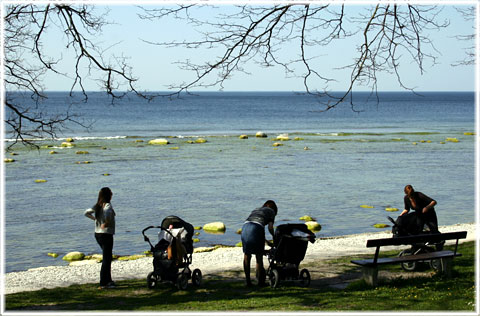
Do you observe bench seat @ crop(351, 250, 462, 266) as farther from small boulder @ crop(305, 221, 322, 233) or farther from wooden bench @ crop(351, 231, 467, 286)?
small boulder @ crop(305, 221, 322, 233)

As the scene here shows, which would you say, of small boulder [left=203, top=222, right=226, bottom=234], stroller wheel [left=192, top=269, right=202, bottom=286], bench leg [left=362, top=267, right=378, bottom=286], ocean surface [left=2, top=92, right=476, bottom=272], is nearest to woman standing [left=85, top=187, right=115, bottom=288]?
stroller wheel [left=192, top=269, right=202, bottom=286]

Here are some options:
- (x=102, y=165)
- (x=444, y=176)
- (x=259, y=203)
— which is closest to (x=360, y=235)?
(x=259, y=203)

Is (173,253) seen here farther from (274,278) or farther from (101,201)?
(274,278)

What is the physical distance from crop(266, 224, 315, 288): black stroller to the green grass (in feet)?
0.68

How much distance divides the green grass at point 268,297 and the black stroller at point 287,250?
0.21 meters

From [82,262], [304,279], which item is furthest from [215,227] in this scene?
[304,279]

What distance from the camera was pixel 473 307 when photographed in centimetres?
807

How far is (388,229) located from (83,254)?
32.0 feet

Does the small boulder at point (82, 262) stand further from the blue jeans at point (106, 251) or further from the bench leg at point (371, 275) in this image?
the bench leg at point (371, 275)

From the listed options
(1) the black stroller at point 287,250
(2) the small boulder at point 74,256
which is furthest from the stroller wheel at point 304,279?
(2) the small boulder at point 74,256

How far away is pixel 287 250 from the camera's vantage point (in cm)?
1041

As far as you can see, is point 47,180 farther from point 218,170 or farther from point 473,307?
point 473,307

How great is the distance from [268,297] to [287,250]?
1006 millimetres

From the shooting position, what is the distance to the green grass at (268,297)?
340 inches
